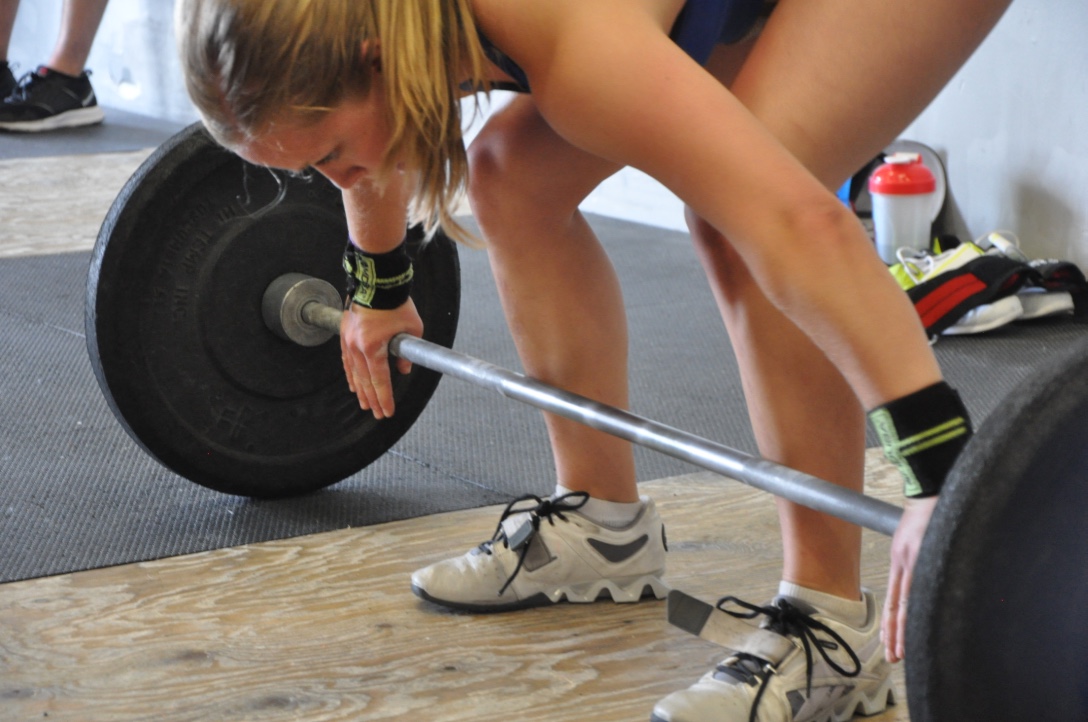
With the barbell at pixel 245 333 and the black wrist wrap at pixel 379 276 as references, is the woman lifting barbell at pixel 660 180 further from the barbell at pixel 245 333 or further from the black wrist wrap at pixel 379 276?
the barbell at pixel 245 333

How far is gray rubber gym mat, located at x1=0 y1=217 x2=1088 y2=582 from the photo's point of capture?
153cm

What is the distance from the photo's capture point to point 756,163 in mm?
824

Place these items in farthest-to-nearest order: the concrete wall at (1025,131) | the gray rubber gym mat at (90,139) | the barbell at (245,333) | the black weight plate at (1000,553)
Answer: the gray rubber gym mat at (90,139)
the concrete wall at (1025,131)
the barbell at (245,333)
the black weight plate at (1000,553)

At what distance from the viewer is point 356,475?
68.5 inches

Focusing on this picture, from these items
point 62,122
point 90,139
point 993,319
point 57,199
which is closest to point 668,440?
point 993,319

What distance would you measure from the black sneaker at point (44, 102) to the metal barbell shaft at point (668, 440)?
4.06 meters

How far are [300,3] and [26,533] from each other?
34.8 inches

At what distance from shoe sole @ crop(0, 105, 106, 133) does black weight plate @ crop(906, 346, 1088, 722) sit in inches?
197

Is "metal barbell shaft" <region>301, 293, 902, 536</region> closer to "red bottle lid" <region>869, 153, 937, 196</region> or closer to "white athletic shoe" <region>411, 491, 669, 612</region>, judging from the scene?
"white athletic shoe" <region>411, 491, 669, 612</region>

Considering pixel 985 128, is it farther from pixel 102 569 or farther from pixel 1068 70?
pixel 102 569

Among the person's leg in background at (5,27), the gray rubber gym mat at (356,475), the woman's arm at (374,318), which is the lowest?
the person's leg in background at (5,27)

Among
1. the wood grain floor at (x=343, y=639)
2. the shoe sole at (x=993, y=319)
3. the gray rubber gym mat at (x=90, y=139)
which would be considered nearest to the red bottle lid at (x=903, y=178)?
the shoe sole at (x=993, y=319)

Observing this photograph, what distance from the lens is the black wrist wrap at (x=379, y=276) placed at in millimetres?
1342

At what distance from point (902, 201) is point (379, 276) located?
1.66m
